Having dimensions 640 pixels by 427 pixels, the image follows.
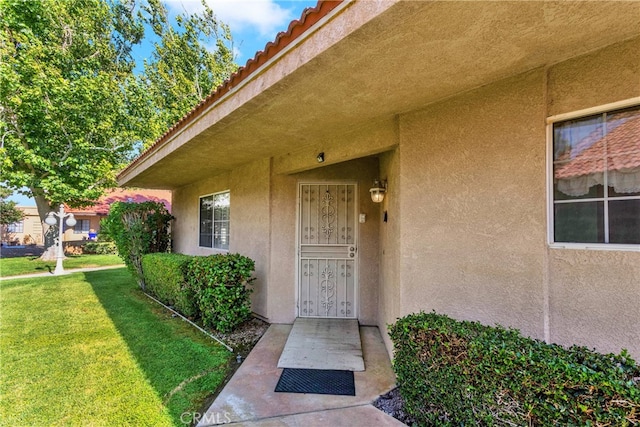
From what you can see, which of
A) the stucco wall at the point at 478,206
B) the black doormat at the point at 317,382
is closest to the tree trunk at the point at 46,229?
the black doormat at the point at 317,382

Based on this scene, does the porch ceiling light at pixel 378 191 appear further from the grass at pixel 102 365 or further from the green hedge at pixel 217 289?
the grass at pixel 102 365

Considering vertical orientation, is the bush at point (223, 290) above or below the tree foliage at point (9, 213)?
below

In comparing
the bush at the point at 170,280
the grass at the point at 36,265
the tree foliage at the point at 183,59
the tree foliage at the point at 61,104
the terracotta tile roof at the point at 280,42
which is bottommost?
the grass at the point at 36,265

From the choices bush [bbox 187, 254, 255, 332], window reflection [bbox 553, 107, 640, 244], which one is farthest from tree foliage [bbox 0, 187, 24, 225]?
window reflection [bbox 553, 107, 640, 244]

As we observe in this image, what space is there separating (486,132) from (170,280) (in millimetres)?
6873

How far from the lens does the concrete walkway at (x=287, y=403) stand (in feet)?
10.1

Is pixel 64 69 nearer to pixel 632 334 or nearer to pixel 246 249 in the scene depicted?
pixel 246 249

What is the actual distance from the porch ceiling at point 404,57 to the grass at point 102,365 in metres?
3.45

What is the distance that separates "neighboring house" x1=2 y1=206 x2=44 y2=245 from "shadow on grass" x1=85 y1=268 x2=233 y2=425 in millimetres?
27846

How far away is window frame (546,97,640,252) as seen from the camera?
8.00 ft

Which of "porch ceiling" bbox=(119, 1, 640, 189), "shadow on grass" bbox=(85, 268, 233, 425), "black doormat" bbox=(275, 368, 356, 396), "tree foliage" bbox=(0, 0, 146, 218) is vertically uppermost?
"tree foliage" bbox=(0, 0, 146, 218)

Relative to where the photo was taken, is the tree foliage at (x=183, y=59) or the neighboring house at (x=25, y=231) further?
the neighboring house at (x=25, y=231)

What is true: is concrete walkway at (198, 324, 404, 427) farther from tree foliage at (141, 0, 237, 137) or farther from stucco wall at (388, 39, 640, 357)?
tree foliage at (141, 0, 237, 137)

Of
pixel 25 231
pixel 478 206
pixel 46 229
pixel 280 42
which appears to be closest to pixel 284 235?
pixel 478 206
